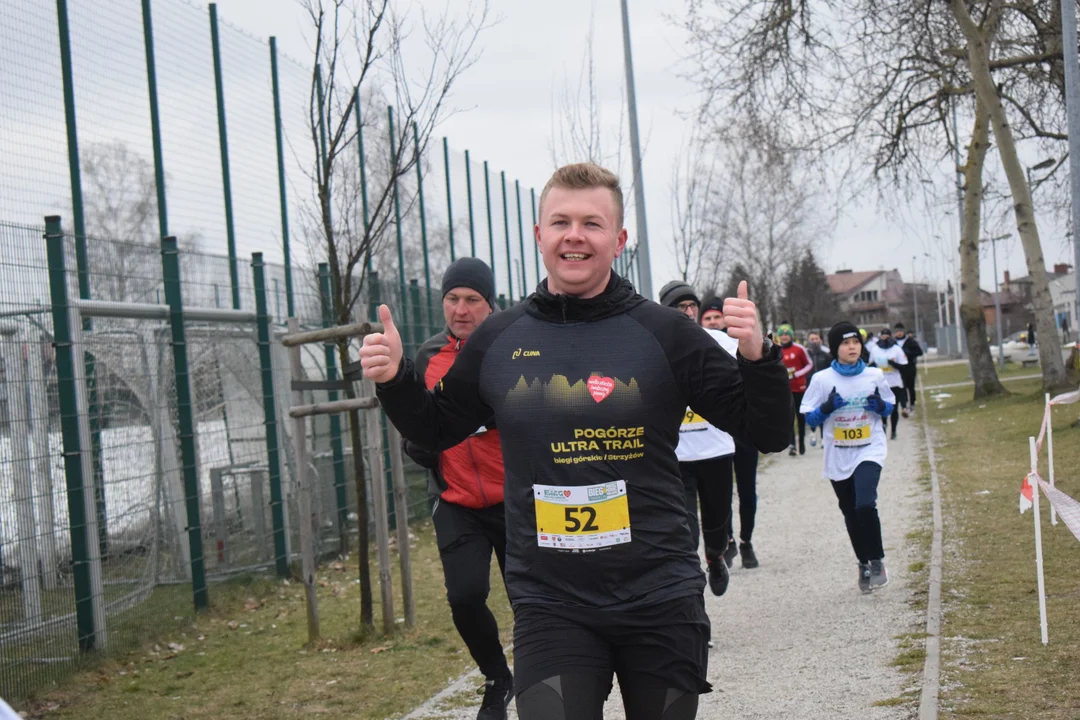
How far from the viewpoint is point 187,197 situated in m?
10.6

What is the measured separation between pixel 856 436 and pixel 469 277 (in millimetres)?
3708

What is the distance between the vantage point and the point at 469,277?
6023 mm

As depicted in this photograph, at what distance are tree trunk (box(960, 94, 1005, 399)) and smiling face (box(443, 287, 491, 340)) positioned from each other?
24.4m

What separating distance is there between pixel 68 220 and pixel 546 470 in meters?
6.51

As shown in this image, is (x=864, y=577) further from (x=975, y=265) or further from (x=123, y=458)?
(x=975, y=265)

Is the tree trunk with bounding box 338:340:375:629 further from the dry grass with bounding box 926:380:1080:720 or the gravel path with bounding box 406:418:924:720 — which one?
the dry grass with bounding box 926:380:1080:720

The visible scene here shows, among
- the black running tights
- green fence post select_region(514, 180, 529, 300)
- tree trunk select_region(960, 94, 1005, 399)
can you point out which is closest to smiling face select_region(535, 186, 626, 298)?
the black running tights

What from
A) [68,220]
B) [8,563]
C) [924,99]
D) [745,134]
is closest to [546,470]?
[8,563]

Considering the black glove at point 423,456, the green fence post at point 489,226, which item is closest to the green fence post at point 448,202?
the green fence post at point 489,226

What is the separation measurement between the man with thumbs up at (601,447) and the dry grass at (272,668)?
3.49 meters

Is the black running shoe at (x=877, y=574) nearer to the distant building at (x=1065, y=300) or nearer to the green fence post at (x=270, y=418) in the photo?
the green fence post at (x=270, y=418)

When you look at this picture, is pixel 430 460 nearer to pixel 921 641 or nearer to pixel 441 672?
pixel 441 672

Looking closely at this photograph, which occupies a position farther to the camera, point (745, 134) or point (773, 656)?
point (745, 134)

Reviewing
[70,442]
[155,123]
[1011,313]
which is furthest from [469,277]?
[1011,313]
